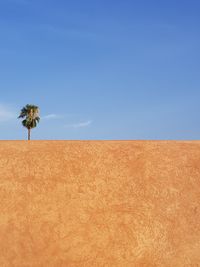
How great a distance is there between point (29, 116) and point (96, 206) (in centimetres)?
2584

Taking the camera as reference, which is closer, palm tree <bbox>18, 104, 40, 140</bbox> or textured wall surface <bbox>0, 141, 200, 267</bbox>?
textured wall surface <bbox>0, 141, 200, 267</bbox>

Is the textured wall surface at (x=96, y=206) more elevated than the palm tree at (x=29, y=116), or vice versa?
the palm tree at (x=29, y=116)

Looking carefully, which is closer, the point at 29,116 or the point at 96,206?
the point at 96,206

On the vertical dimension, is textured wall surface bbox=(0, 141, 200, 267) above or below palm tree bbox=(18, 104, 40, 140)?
below

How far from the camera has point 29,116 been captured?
3200 centimetres

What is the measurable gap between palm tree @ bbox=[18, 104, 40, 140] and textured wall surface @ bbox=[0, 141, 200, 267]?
2442 centimetres

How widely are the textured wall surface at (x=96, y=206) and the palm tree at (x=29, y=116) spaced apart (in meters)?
24.4

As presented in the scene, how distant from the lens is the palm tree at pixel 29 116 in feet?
104

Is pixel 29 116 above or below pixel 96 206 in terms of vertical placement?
above

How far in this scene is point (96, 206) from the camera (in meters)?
7.03

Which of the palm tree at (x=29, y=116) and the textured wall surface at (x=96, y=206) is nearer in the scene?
the textured wall surface at (x=96, y=206)

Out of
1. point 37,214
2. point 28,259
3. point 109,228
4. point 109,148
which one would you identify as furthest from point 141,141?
point 28,259

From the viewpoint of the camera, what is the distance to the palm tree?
31.8 meters

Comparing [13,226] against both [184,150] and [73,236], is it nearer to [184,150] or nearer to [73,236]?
[73,236]
